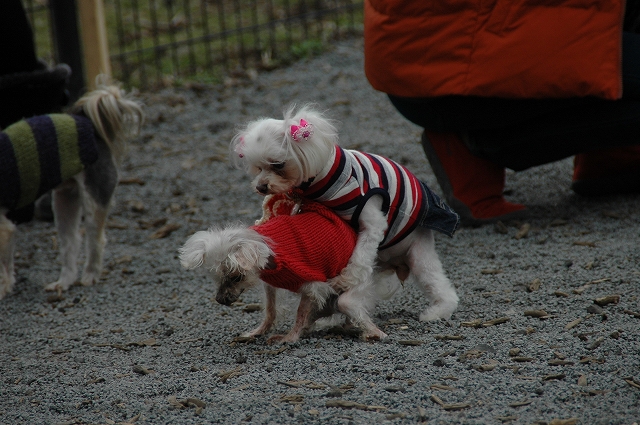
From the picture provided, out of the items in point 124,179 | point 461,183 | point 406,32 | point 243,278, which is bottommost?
point 124,179

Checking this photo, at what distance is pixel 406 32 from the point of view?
481 cm

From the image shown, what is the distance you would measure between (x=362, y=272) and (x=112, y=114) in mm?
A: 2428

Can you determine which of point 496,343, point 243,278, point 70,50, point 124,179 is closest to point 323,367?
point 243,278

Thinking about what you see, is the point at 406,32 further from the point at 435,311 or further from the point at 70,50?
the point at 70,50

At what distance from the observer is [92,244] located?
4.97 meters

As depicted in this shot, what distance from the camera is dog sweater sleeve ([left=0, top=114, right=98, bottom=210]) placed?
4.58 m

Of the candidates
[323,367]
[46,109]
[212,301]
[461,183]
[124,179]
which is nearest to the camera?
[323,367]

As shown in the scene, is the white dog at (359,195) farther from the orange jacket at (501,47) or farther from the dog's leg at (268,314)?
the orange jacket at (501,47)

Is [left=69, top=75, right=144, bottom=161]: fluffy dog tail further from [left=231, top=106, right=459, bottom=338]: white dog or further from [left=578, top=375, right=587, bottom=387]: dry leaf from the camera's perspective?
[left=578, top=375, right=587, bottom=387]: dry leaf

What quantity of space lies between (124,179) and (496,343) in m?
4.63

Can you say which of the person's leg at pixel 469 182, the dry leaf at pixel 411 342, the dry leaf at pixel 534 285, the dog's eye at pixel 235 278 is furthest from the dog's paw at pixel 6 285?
the dry leaf at pixel 534 285

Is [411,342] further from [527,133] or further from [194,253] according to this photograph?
[527,133]

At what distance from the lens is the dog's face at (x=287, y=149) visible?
3.12 meters

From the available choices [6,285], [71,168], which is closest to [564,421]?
[71,168]
